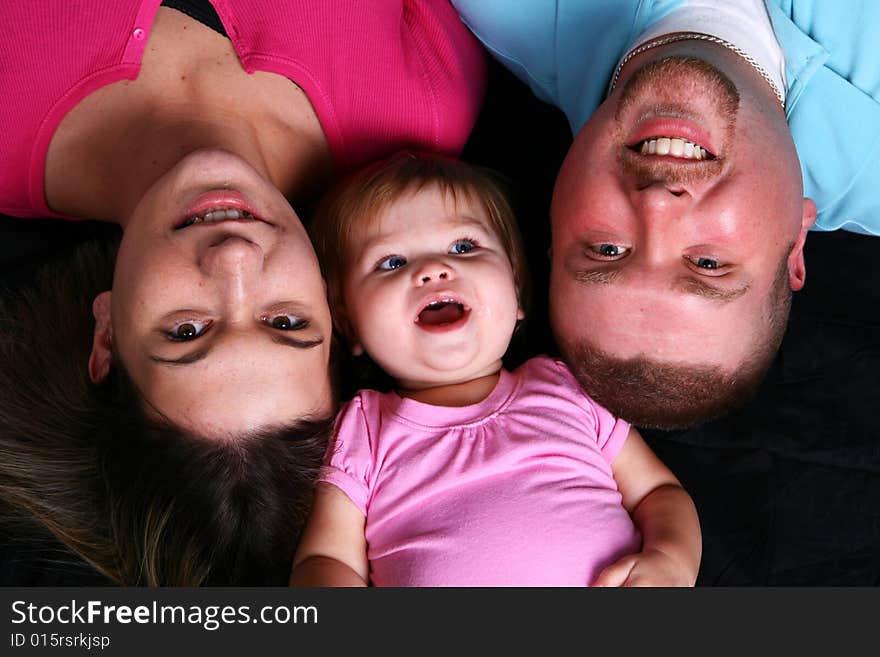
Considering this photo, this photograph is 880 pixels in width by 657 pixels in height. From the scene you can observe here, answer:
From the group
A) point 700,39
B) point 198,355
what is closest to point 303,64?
point 198,355

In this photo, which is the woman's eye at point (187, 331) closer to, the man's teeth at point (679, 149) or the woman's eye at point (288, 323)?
the woman's eye at point (288, 323)

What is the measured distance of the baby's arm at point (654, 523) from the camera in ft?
4.88

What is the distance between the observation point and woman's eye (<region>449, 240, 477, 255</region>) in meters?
1.64

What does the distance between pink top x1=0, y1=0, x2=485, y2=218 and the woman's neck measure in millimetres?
41

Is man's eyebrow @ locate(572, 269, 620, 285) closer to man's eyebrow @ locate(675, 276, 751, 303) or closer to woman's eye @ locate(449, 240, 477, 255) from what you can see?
man's eyebrow @ locate(675, 276, 751, 303)

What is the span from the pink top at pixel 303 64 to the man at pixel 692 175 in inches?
6.0

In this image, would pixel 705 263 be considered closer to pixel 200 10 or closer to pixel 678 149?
pixel 678 149

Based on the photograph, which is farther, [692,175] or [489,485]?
[489,485]

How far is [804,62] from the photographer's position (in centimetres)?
165

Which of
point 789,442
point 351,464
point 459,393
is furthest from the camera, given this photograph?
point 789,442

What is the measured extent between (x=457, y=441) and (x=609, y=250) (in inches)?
16.9

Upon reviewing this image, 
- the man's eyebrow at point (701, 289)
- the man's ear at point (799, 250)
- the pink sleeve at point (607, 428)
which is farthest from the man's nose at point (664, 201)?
the pink sleeve at point (607, 428)

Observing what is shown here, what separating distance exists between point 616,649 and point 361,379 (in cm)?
71

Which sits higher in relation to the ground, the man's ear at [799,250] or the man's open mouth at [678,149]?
the man's open mouth at [678,149]
